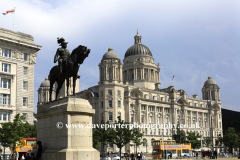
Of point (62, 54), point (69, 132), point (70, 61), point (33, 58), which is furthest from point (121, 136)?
point (69, 132)

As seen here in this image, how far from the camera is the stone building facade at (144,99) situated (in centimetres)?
9325

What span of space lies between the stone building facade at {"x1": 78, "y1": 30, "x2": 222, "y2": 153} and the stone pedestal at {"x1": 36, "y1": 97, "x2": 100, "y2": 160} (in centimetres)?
7277

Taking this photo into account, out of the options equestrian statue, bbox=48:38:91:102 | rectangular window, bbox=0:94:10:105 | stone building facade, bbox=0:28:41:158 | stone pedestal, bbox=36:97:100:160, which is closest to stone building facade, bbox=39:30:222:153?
stone building facade, bbox=0:28:41:158

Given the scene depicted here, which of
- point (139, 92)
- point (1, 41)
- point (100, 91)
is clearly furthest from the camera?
point (139, 92)

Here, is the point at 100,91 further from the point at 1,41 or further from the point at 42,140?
the point at 42,140

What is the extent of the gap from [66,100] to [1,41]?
43.7 metres

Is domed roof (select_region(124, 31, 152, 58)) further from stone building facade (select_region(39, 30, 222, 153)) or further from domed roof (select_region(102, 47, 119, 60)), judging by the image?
domed roof (select_region(102, 47, 119, 60))

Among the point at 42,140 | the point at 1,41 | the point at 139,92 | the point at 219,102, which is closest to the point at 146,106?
the point at 139,92

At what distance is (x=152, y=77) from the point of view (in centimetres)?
12562

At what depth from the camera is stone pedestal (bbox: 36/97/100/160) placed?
1739 cm

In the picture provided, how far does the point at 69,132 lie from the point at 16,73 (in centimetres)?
4497

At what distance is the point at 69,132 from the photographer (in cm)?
1758

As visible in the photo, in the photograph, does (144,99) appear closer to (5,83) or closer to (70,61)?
(5,83)

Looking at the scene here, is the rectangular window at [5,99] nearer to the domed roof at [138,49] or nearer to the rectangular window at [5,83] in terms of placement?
the rectangular window at [5,83]
